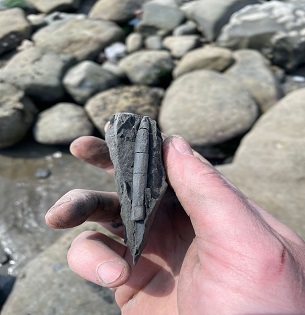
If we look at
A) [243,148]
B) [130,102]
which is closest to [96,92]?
[130,102]

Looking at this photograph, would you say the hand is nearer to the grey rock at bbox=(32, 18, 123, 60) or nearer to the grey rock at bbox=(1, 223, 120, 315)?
the grey rock at bbox=(1, 223, 120, 315)

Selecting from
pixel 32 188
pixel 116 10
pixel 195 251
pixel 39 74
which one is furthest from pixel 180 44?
pixel 195 251

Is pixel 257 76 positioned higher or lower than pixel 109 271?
lower

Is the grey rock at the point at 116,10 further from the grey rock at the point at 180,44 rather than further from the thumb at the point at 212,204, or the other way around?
the thumb at the point at 212,204

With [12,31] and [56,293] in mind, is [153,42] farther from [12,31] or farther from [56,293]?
[56,293]

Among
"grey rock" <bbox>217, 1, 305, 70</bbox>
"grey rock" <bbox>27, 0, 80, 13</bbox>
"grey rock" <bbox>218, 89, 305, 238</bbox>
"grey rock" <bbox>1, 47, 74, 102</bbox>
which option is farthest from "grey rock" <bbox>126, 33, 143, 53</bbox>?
"grey rock" <bbox>218, 89, 305, 238</bbox>

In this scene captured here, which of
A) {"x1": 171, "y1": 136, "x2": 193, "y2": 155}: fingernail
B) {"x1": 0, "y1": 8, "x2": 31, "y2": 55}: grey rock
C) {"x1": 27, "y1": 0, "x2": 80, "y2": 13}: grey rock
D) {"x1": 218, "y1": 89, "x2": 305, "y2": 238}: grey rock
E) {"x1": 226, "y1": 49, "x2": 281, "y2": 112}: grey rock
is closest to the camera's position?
{"x1": 171, "y1": 136, "x2": 193, "y2": 155}: fingernail

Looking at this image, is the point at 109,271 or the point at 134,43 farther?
the point at 134,43
